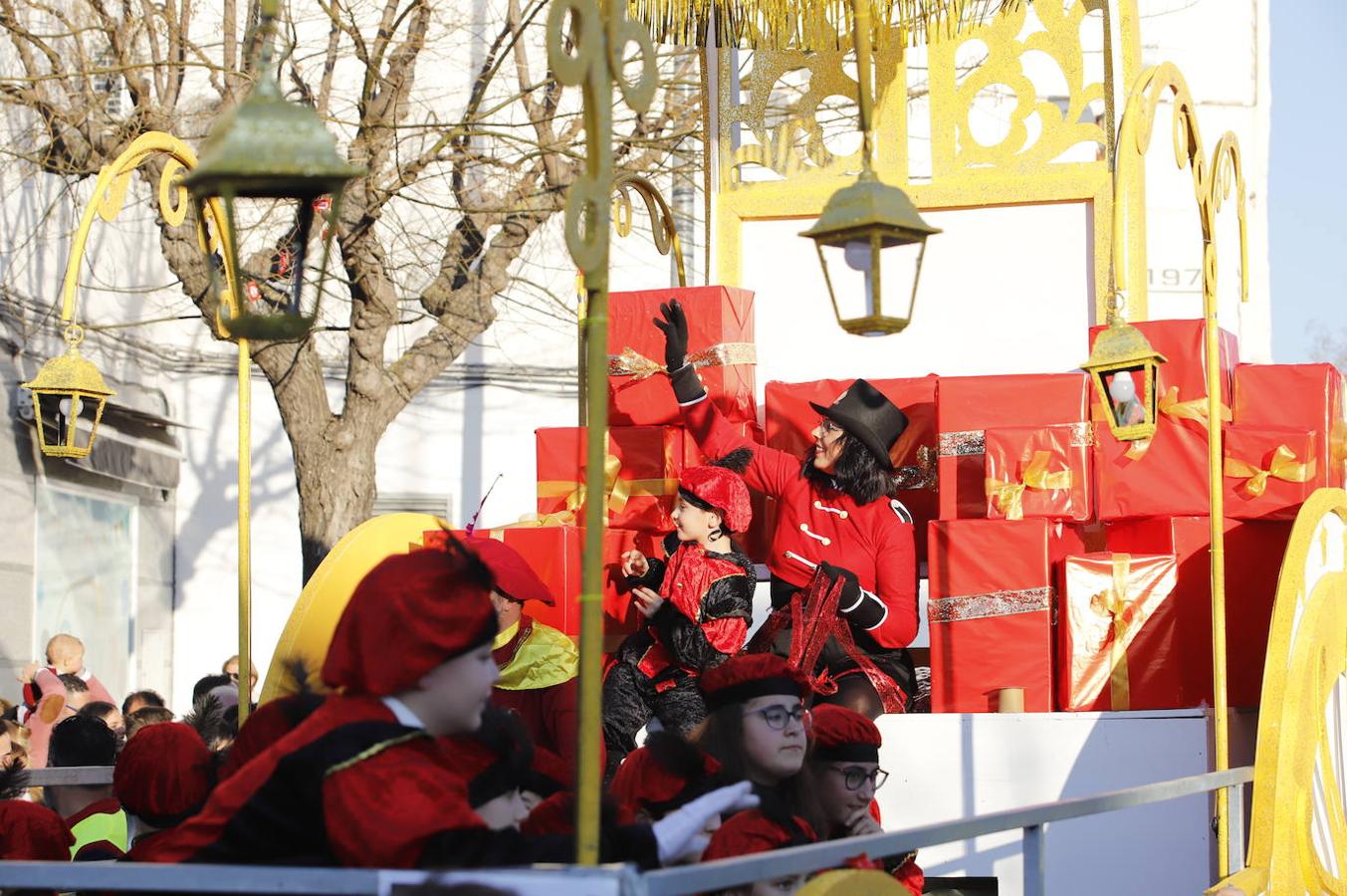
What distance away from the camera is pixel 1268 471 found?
6.79 metres

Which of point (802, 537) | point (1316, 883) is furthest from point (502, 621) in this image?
point (1316, 883)

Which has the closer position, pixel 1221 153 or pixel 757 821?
pixel 757 821

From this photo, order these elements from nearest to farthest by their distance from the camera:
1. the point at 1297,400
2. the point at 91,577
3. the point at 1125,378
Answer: the point at 1125,378
the point at 1297,400
the point at 91,577

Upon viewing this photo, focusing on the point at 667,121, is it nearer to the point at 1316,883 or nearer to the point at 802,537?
the point at 802,537

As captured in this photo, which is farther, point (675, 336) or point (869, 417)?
point (675, 336)

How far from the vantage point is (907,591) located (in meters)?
6.66

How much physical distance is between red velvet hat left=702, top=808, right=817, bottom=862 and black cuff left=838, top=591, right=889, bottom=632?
2286mm

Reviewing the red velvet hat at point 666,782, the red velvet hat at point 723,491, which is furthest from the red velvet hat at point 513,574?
the red velvet hat at point 666,782

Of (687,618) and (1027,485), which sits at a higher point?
(1027,485)

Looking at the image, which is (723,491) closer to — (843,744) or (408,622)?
(843,744)

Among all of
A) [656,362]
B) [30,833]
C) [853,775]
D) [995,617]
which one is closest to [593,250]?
[853,775]

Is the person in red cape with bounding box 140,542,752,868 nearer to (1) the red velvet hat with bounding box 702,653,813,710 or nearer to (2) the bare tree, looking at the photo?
(1) the red velvet hat with bounding box 702,653,813,710

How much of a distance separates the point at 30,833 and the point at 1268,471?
Result: 4521 millimetres

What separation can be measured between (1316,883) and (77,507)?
12857 mm
